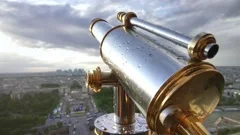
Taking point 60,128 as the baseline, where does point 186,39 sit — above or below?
above

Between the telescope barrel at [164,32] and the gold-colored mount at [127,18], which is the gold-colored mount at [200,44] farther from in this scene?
the gold-colored mount at [127,18]

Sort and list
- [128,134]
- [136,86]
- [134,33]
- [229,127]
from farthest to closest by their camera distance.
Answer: [229,127]
[134,33]
[128,134]
[136,86]

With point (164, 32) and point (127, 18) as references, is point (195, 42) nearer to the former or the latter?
point (164, 32)

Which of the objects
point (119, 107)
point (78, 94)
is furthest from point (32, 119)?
point (119, 107)

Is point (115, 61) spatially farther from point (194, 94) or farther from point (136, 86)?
point (194, 94)

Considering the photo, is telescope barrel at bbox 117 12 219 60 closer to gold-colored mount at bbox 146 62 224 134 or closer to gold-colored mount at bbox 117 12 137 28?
gold-colored mount at bbox 146 62 224 134

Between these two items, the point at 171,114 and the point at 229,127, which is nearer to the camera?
the point at 171,114

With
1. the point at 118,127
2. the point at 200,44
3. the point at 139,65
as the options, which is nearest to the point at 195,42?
the point at 200,44
